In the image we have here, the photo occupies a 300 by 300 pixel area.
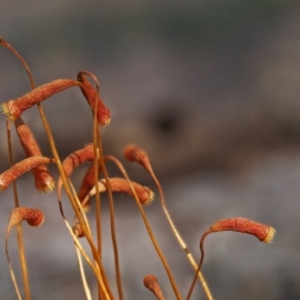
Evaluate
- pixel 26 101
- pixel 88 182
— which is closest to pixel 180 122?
pixel 88 182

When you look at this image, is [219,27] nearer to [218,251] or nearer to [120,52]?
[120,52]

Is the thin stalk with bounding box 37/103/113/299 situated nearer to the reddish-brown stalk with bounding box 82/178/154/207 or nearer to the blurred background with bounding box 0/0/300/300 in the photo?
the reddish-brown stalk with bounding box 82/178/154/207

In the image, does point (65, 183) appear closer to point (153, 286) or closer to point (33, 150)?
point (33, 150)

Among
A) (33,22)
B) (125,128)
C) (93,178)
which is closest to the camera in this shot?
(93,178)

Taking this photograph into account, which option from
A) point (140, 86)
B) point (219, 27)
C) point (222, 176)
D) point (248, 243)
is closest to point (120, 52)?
point (140, 86)

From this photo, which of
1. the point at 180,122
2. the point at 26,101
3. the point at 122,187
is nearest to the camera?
the point at 26,101

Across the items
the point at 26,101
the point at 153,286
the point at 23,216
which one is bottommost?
the point at 153,286
